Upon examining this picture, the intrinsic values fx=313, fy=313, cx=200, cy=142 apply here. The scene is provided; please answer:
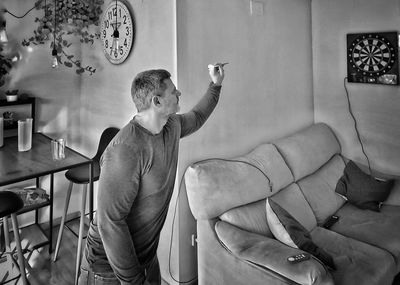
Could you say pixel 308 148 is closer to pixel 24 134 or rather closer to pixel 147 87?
pixel 147 87

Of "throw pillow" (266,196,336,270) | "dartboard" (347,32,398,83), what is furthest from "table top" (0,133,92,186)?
"dartboard" (347,32,398,83)

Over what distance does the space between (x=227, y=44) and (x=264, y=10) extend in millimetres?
615

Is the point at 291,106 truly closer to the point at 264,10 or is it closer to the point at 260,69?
the point at 260,69

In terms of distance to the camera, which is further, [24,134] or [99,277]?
[24,134]

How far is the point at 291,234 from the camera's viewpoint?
1.79 m

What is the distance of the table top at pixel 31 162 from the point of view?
183cm

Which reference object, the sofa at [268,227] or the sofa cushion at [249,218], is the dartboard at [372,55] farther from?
the sofa cushion at [249,218]

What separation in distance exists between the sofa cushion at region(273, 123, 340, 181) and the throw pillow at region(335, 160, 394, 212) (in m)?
0.26

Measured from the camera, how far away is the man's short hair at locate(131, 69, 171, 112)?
131cm

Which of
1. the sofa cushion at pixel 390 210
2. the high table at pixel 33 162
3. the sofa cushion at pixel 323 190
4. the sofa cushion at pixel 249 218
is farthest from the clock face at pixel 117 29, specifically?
the sofa cushion at pixel 390 210

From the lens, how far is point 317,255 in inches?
70.5

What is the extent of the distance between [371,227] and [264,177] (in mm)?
941

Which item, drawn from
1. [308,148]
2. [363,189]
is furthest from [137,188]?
[363,189]

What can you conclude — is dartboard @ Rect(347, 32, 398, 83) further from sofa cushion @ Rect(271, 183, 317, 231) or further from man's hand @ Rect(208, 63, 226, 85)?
man's hand @ Rect(208, 63, 226, 85)
